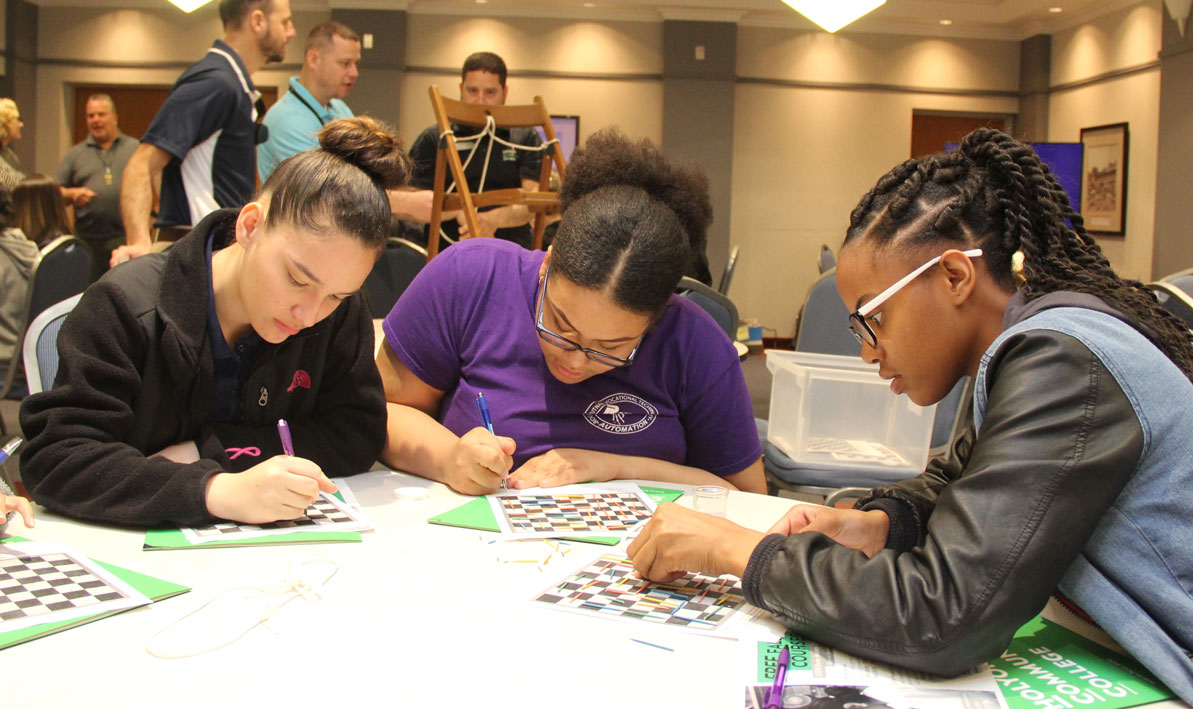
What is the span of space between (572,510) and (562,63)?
27.9 feet

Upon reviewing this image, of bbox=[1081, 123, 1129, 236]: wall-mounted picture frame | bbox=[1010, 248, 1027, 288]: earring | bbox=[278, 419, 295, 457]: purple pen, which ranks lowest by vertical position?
bbox=[278, 419, 295, 457]: purple pen

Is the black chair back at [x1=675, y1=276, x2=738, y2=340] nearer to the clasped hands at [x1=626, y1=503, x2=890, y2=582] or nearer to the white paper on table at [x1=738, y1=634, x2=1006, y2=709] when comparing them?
the clasped hands at [x1=626, y1=503, x2=890, y2=582]

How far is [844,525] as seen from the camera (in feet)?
4.21

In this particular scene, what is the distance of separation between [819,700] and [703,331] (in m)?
1.08

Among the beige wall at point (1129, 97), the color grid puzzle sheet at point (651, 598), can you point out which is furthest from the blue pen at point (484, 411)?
the beige wall at point (1129, 97)

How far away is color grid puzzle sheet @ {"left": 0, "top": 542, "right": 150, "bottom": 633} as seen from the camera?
1004mm

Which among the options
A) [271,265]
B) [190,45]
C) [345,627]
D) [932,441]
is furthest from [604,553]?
[190,45]

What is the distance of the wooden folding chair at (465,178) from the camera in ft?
12.2

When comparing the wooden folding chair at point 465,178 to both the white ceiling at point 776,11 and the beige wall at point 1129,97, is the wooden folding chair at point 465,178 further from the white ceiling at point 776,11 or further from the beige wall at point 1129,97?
the beige wall at point 1129,97

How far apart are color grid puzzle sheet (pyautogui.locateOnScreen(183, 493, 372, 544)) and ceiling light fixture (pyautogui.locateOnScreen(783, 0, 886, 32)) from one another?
3.55 meters

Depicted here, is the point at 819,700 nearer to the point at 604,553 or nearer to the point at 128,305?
the point at 604,553

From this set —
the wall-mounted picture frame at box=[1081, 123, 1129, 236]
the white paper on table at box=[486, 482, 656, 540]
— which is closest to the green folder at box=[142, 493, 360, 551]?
the white paper on table at box=[486, 482, 656, 540]

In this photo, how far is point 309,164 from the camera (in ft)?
5.00

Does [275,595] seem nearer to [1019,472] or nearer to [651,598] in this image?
[651,598]
